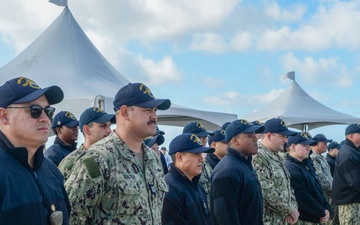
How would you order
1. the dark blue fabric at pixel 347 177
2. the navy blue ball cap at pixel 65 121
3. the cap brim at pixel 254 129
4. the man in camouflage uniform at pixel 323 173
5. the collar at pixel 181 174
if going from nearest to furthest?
the collar at pixel 181 174 < the cap brim at pixel 254 129 < the navy blue ball cap at pixel 65 121 < the dark blue fabric at pixel 347 177 < the man in camouflage uniform at pixel 323 173

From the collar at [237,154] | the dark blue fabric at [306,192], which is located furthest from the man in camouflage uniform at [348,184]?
the collar at [237,154]

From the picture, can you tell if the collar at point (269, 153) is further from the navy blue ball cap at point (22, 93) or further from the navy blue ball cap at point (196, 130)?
the navy blue ball cap at point (22, 93)

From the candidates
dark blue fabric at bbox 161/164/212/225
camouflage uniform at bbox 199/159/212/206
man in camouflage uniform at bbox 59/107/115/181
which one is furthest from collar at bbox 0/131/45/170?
camouflage uniform at bbox 199/159/212/206

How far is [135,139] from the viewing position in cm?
319

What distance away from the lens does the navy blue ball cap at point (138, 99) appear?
3.21m

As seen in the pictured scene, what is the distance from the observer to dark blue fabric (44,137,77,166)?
17.7 feet

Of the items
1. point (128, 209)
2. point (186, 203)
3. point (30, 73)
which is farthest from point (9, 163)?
point (30, 73)

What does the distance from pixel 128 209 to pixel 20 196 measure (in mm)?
800

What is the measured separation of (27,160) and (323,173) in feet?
22.7

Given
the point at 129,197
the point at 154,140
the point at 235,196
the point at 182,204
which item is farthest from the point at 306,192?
the point at 129,197

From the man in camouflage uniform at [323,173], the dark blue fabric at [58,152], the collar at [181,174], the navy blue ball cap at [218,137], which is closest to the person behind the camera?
the collar at [181,174]

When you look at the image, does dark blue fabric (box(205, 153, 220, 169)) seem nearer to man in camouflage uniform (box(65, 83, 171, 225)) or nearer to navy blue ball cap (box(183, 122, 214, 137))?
navy blue ball cap (box(183, 122, 214, 137))

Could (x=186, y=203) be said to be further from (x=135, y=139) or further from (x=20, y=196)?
(x=20, y=196)

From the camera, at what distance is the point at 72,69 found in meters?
9.38
